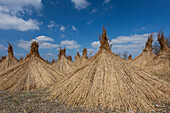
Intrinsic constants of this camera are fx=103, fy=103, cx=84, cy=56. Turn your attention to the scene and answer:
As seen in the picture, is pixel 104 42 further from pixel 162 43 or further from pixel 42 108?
pixel 162 43

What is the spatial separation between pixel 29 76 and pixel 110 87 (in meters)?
5.22

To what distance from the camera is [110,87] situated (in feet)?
12.3

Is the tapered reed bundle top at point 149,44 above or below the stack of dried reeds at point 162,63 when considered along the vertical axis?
above

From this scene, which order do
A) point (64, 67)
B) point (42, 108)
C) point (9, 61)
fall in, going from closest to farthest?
point (42, 108) → point (64, 67) → point (9, 61)

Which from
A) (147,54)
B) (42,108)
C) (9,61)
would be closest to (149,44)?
(147,54)

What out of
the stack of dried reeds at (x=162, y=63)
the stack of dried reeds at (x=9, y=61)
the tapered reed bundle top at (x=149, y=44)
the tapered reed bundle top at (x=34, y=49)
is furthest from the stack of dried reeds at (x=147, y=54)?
the stack of dried reeds at (x=9, y=61)

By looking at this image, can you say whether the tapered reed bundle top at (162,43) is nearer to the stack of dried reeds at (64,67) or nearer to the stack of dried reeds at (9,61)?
the stack of dried reeds at (64,67)

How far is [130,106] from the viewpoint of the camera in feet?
10.6

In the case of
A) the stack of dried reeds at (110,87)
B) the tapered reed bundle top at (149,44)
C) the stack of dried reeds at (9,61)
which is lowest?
the stack of dried reeds at (110,87)

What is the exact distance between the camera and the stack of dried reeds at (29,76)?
5.98 m

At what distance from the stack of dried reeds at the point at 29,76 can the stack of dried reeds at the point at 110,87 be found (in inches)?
101

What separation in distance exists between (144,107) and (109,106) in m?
1.07

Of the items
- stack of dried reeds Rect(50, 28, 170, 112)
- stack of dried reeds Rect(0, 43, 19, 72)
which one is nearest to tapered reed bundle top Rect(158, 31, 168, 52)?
stack of dried reeds Rect(50, 28, 170, 112)

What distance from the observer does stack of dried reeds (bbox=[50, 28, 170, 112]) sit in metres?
3.43
